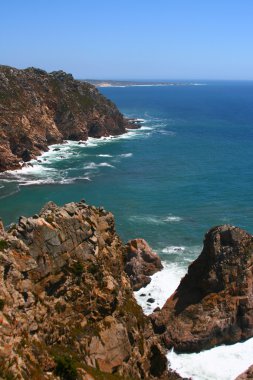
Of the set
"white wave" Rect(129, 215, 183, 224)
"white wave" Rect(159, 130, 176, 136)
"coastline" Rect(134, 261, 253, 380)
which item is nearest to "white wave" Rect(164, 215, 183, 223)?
"white wave" Rect(129, 215, 183, 224)

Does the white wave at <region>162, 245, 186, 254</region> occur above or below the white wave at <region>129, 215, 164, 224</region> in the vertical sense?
below

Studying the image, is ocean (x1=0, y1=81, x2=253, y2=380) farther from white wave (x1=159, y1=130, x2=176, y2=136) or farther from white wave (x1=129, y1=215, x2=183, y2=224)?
white wave (x1=159, y1=130, x2=176, y2=136)

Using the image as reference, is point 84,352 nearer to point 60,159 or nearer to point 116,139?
point 60,159

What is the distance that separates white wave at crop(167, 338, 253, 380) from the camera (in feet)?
144

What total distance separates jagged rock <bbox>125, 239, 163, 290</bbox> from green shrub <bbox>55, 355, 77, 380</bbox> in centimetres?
3408

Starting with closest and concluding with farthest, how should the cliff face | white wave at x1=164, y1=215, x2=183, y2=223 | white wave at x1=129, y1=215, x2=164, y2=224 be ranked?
1. white wave at x1=129, y1=215, x2=164, y2=224
2. white wave at x1=164, y1=215, x2=183, y2=223
3. the cliff face

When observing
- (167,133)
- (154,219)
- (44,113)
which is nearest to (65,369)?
(154,219)

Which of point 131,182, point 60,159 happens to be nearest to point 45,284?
point 131,182

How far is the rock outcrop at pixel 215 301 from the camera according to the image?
4694 cm

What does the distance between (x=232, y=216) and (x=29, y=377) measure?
6498cm

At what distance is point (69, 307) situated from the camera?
32.8 meters

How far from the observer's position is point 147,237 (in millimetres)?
75562

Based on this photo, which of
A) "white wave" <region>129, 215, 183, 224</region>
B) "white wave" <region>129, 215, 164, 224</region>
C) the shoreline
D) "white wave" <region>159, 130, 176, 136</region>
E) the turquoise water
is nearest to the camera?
the turquoise water

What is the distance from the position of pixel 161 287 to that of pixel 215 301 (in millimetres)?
12650
